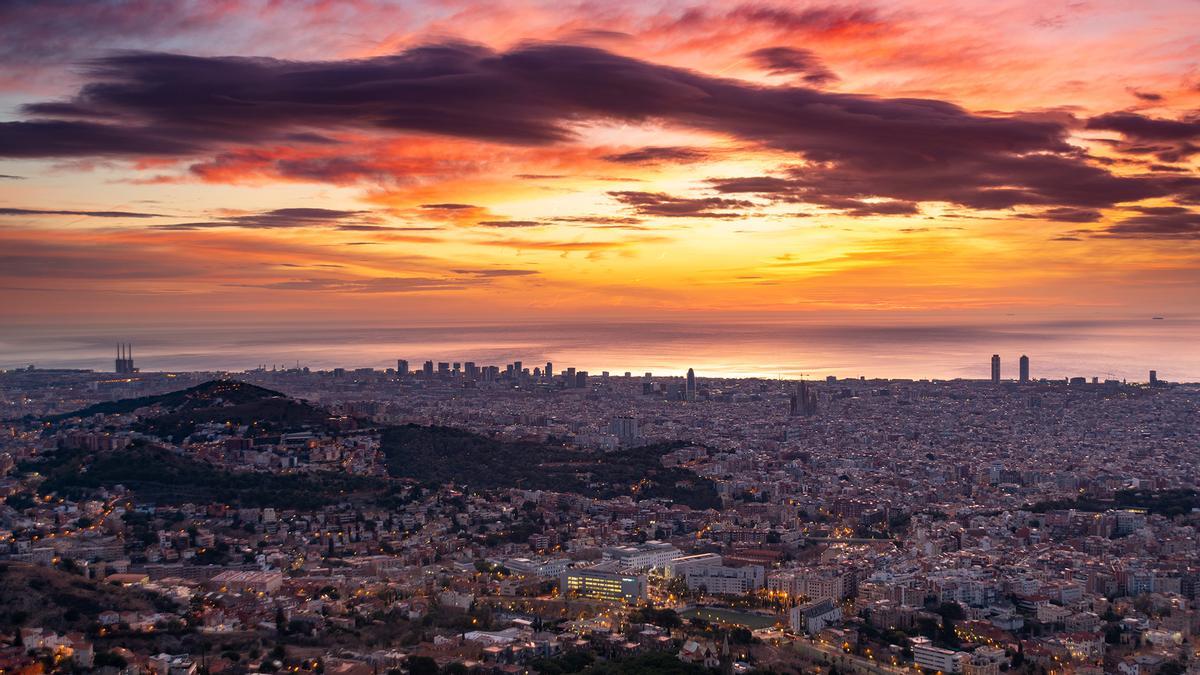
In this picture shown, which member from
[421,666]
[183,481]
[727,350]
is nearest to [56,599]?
[421,666]

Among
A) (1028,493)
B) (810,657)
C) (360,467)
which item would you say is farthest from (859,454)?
(810,657)

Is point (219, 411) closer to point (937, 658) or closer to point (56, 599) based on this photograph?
point (56, 599)

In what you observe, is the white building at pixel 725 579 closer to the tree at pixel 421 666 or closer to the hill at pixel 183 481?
the tree at pixel 421 666

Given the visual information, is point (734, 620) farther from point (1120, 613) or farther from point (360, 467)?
point (360, 467)

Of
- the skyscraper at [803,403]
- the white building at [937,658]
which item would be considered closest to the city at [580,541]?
the white building at [937,658]

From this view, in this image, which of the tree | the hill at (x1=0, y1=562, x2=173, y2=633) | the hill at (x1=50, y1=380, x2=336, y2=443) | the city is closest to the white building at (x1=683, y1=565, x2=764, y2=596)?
the city
